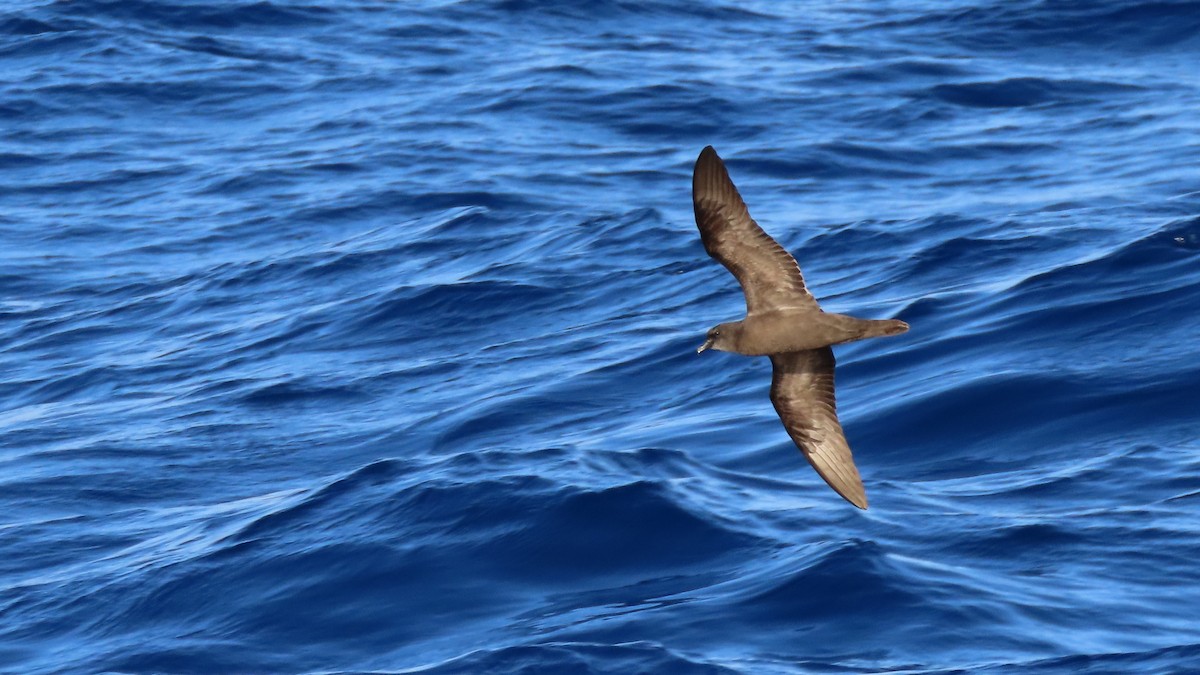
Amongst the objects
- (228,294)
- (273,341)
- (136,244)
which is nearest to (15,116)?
(136,244)

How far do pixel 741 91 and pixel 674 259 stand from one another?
486 centimetres

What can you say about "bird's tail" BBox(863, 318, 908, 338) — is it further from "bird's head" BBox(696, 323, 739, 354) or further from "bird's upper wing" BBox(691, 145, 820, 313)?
"bird's head" BBox(696, 323, 739, 354)

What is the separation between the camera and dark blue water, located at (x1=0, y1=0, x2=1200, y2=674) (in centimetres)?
977

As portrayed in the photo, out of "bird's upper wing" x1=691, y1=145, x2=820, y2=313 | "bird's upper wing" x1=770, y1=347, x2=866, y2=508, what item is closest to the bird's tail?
"bird's upper wing" x1=691, y1=145, x2=820, y2=313

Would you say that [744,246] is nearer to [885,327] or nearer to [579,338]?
[885,327]

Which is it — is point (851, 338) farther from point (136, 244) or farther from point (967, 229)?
point (136, 244)

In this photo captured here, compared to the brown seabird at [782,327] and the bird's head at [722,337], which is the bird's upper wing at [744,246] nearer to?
the brown seabird at [782,327]

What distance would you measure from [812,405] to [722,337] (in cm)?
66

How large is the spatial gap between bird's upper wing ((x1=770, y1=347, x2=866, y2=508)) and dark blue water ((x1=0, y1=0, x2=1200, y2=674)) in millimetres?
1017

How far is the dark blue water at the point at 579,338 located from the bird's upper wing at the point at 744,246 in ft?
6.08

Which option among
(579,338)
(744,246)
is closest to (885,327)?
(744,246)

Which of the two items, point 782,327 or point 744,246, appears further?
point 744,246

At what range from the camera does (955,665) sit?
8688mm

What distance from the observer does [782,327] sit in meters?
8.48
